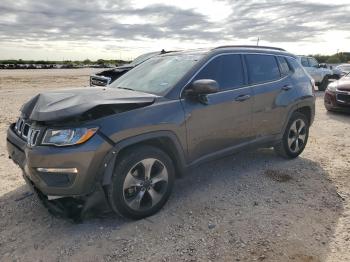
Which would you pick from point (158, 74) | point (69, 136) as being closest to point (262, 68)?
point (158, 74)

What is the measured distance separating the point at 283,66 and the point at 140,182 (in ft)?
10.3

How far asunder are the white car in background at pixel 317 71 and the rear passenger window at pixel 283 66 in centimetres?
1211

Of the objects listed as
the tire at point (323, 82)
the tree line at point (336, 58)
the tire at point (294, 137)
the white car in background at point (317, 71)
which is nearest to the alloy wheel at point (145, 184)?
the tire at point (294, 137)

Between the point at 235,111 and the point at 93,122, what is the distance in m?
1.95

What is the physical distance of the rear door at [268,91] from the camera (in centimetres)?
484

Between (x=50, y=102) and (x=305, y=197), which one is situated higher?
(x=50, y=102)

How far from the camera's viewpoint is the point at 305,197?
432 cm

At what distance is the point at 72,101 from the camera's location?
348cm

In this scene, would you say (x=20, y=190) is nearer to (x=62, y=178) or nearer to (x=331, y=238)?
(x=62, y=178)

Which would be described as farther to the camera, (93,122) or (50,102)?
(50,102)

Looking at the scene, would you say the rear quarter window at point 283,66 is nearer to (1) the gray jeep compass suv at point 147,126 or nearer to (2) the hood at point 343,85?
(1) the gray jeep compass suv at point 147,126

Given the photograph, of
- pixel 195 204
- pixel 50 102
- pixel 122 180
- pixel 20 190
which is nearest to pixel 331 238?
pixel 195 204

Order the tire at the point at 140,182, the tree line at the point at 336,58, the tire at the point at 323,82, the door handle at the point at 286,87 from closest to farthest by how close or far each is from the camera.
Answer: the tire at the point at 140,182, the door handle at the point at 286,87, the tire at the point at 323,82, the tree line at the point at 336,58

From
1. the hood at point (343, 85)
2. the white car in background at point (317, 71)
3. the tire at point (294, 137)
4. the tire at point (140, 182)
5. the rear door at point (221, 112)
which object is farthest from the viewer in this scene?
the white car in background at point (317, 71)
